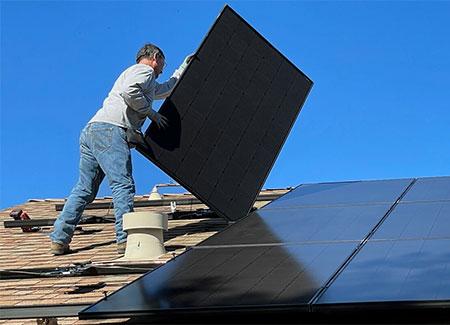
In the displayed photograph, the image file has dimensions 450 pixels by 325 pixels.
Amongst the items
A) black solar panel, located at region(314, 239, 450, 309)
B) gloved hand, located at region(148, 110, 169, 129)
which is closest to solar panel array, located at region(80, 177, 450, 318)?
black solar panel, located at region(314, 239, 450, 309)

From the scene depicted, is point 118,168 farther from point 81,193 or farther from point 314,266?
point 314,266

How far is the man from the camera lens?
6.09m

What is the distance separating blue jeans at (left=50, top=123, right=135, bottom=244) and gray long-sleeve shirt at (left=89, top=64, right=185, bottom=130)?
9 centimetres

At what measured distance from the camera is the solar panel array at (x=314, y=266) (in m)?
3.35

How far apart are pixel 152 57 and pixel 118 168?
39.8 inches

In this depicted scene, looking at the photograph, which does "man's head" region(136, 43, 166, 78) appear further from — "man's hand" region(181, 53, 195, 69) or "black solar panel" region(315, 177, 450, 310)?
"black solar panel" region(315, 177, 450, 310)

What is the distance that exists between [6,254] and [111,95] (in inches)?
73.2

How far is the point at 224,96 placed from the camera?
678 cm

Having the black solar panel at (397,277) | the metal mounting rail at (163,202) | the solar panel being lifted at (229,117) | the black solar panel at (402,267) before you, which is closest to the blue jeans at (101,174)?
the solar panel being lifted at (229,117)

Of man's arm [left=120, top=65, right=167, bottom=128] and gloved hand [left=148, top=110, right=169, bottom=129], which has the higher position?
man's arm [left=120, top=65, right=167, bottom=128]

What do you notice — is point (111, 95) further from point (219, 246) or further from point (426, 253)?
point (426, 253)

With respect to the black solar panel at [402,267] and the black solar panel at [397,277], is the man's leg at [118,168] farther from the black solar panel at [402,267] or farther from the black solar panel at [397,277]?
the black solar panel at [397,277]

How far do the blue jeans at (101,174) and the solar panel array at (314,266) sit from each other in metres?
1.04

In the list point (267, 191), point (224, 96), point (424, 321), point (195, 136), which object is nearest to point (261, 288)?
point (424, 321)
